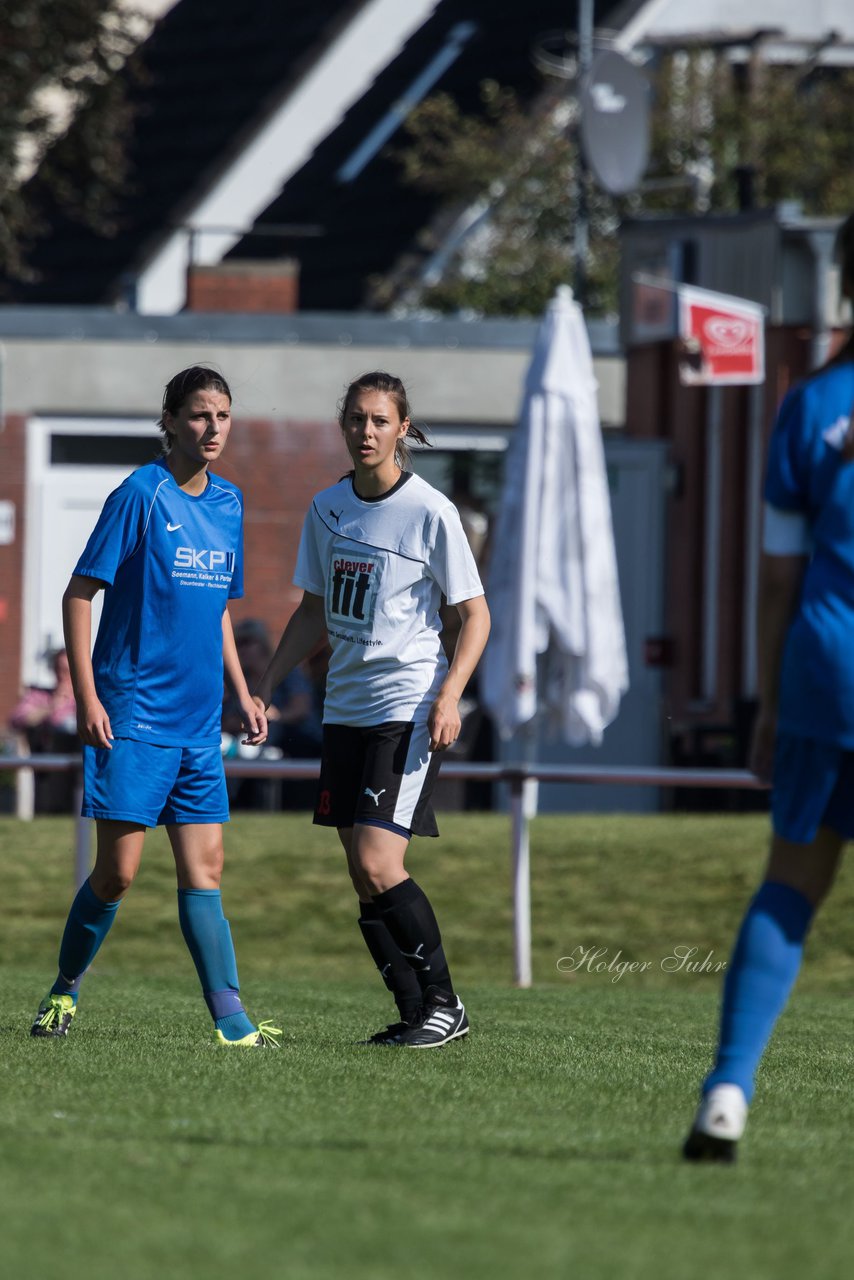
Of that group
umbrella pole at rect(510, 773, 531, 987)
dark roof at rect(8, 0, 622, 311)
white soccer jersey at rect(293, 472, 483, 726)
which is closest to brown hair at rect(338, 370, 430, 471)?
white soccer jersey at rect(293, 472, 483, 726)

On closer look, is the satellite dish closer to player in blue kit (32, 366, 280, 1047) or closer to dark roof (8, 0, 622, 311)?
dark roof (8, 0, 622, 311)

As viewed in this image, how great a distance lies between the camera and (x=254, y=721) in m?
6.99

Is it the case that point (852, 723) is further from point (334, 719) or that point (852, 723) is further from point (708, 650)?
point (708, 650)

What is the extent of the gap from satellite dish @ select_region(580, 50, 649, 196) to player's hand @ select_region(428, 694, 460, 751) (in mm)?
14856

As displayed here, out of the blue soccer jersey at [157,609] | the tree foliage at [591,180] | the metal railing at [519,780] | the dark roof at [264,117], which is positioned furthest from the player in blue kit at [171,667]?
the dark roof at [264,117]

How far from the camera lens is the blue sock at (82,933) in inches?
280

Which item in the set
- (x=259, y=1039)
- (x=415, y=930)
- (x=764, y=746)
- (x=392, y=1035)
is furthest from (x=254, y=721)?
(x=764, y=746)

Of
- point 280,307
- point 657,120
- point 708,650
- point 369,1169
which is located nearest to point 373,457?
point 369,1169

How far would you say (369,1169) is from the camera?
458 centimetres

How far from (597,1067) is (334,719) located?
1.24 meters

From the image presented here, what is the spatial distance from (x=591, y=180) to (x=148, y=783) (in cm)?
2337

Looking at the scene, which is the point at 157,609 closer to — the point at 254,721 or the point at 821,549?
the point at 254,721

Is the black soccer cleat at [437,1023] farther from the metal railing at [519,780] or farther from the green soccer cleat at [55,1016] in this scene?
the metal railing at [519,780]

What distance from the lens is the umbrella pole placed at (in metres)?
11.1
